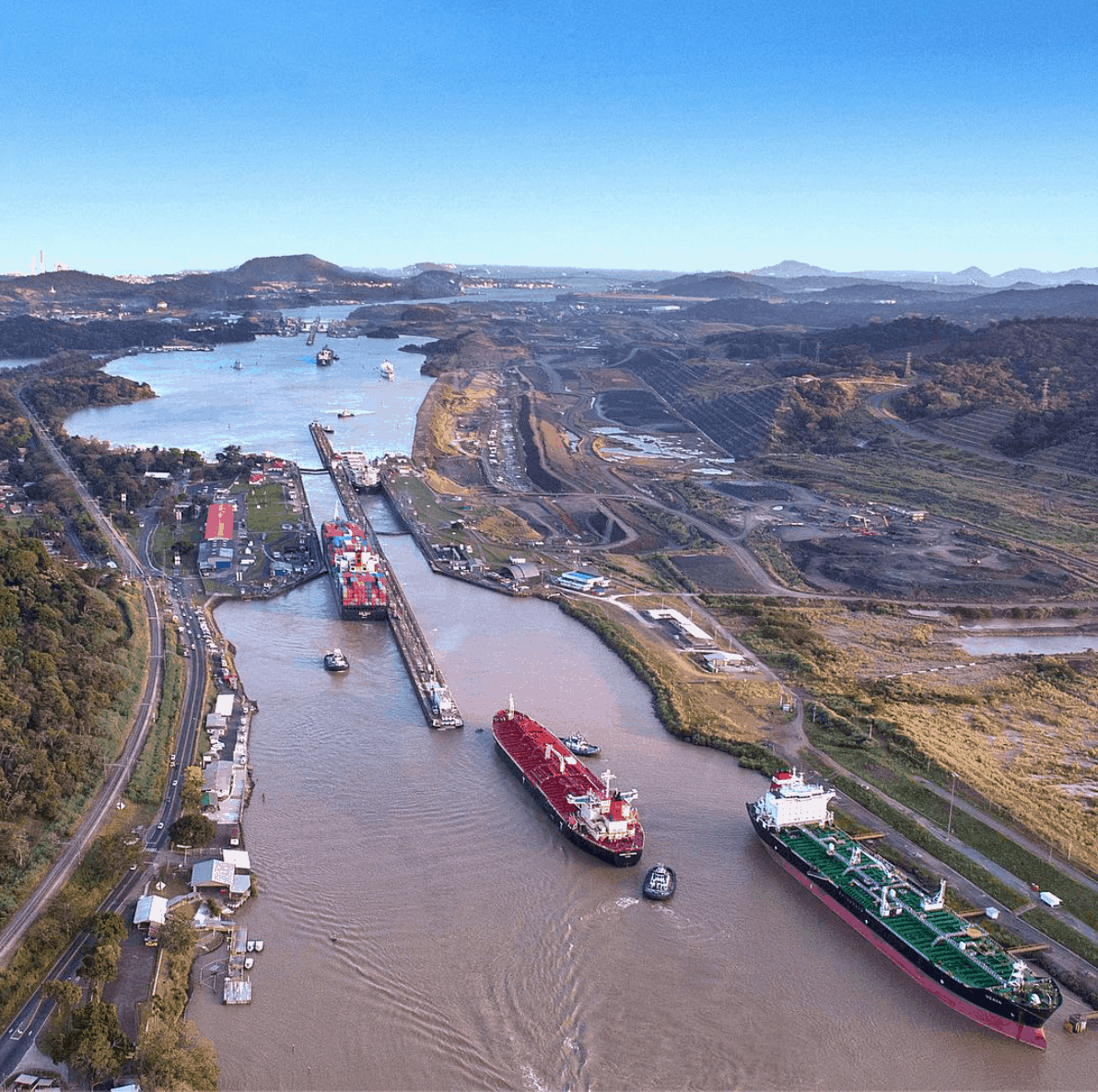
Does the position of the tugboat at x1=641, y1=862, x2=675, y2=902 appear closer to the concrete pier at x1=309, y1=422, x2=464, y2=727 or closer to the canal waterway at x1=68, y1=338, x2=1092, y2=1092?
the canal waterway at x1=68, y1=338, x2=1092, y2=1092

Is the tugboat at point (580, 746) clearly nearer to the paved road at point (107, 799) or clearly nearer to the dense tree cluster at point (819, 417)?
the paved road at point (107, 799)

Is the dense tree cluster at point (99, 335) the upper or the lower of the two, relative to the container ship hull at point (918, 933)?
upper

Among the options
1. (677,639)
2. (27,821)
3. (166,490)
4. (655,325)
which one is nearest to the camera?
(27,821)

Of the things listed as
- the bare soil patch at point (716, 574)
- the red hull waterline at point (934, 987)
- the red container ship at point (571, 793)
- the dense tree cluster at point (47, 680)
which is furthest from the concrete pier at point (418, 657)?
the bare soil patch at point (716, 574)

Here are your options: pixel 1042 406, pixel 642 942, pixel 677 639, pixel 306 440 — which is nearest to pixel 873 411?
pixel 1042 406

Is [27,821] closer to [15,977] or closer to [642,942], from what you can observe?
[15,977]

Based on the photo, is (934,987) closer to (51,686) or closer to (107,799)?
(107,799)

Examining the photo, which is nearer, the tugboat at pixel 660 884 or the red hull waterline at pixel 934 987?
the red hull waterline at pixel 934 987

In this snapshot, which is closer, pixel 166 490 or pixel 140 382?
pixel 166 490
